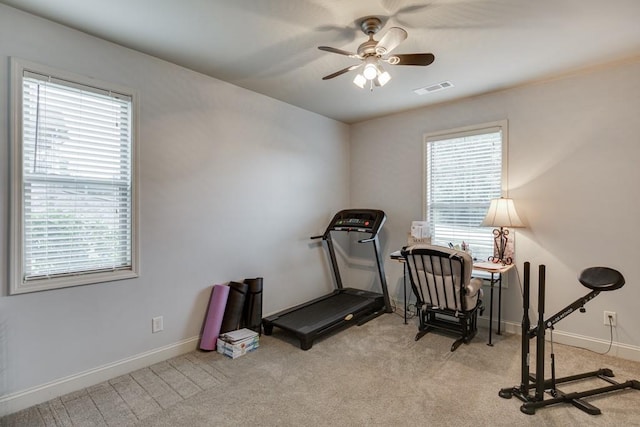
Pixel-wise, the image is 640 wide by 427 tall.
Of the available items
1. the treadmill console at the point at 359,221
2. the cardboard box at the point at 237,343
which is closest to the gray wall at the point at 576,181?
the treadmill console at the point at 359,221

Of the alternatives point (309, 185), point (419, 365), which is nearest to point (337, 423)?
point (419, 365)

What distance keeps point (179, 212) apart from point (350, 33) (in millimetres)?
2080

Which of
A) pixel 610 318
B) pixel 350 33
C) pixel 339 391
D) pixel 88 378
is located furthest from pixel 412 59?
pixel 88 378

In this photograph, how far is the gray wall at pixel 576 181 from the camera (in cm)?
286

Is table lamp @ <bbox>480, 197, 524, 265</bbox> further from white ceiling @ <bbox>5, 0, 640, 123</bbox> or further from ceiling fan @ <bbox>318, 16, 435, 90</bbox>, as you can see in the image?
ceiling fan @ <bbox>318, 16, 435, 90</bbox>

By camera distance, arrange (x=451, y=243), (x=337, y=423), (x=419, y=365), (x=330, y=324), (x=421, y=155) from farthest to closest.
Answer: (x=421, y=155)
(x=451, y=243)
(x=330, y=324)
(x=419, y=365)
(x=337, y=423)

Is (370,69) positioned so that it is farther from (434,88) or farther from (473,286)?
(473,286)

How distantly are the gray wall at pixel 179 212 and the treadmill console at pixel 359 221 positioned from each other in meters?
0.33

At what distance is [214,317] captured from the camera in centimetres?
305

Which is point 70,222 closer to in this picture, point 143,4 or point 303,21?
point 143,4

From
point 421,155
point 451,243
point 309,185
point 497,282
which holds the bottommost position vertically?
point 497,282

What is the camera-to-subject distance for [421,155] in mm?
4164

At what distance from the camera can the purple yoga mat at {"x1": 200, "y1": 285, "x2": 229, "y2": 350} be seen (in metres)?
3.02

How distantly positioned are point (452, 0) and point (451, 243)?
2.64 meters
